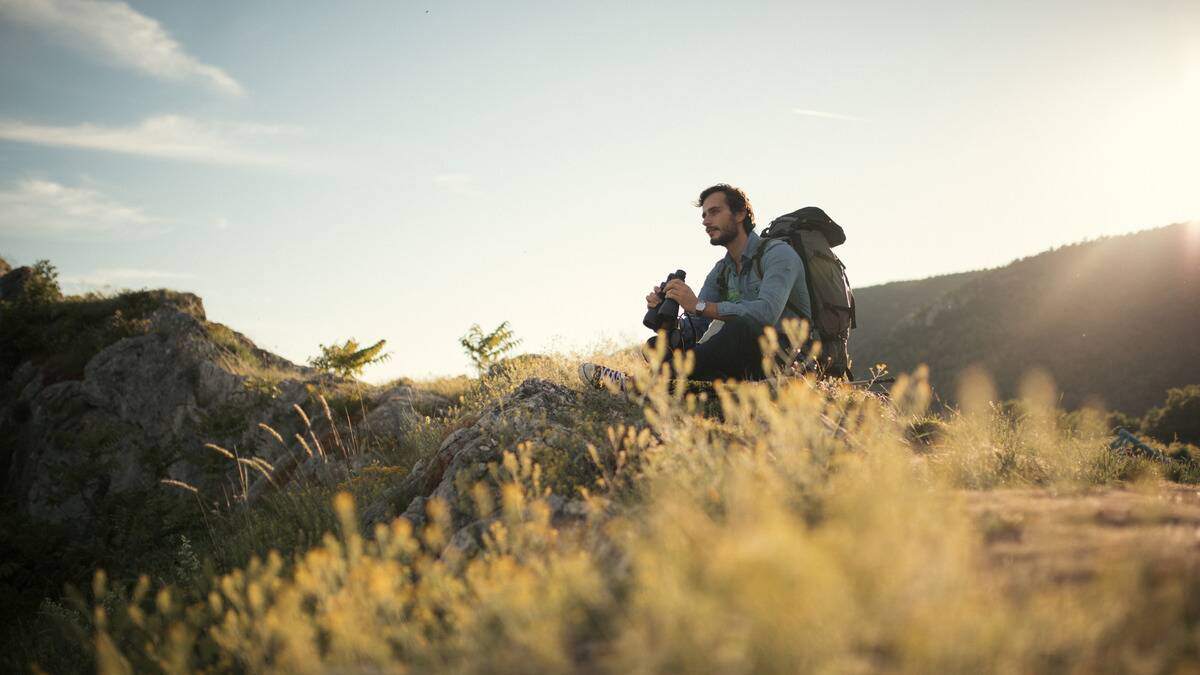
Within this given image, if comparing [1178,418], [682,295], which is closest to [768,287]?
→ [682,295]

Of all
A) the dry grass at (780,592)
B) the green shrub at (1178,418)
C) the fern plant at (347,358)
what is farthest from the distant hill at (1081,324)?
the dry grass at (780,592)

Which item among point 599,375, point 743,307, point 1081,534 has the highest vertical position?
point 743,307

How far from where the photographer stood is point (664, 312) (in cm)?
475

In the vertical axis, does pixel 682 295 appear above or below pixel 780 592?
above

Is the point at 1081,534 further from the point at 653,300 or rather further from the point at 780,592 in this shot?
the point at 653,300

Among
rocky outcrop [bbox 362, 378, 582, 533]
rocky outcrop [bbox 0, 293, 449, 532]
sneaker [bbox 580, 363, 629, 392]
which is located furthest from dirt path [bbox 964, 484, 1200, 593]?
rocky outcrop [bbox 0, 293, 449, 532]

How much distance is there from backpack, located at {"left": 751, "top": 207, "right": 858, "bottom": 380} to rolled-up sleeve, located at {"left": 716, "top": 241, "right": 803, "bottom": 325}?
260 mm

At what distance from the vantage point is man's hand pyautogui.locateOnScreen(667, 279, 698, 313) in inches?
181

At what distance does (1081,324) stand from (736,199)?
155ft

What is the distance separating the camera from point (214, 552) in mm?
4840

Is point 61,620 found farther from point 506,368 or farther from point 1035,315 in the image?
point 1035,315

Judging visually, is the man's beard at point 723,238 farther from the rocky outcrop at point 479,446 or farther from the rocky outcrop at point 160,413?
the rocky outcrop at point 160,413

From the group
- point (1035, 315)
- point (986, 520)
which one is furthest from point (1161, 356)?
point (986, 520)

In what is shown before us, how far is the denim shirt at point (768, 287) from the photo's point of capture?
15.3 ft
